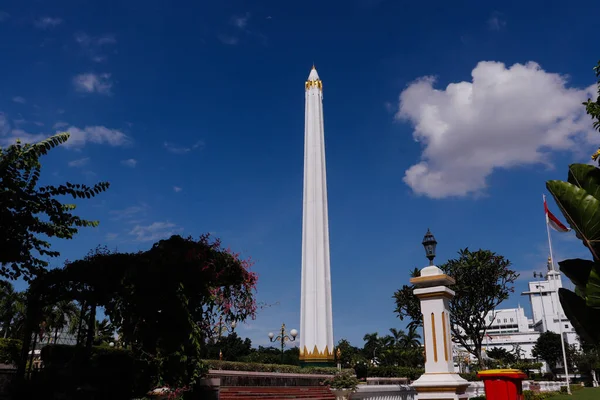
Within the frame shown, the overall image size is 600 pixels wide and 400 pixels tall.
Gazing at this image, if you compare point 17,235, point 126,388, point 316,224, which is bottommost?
point 126,388

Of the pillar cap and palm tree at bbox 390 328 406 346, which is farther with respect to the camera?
palm tree at bbox 390 328 406 346

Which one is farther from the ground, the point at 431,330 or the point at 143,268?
the point at 143,268

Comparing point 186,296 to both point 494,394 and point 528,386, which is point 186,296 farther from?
point 528,386

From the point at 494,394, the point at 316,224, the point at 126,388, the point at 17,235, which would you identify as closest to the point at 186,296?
the point at 126,388

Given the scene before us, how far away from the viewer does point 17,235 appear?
33.8ft

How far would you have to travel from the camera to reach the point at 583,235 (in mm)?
3676

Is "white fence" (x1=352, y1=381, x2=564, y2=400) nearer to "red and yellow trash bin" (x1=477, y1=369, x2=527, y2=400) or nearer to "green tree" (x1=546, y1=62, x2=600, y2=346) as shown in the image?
"red and yellow trash bin" (x1=477, y1=369, x2=527, y2=400)

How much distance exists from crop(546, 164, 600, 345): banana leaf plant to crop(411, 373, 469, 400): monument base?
110 inches

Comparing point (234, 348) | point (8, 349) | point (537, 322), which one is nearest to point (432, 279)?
point (8, 349)

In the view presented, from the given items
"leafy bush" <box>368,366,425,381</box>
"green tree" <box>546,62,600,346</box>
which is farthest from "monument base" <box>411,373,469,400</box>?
"leafy bush" <box>368,366,425,381</box>

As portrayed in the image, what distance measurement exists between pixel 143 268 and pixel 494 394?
7.32 metres

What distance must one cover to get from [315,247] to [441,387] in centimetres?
2571

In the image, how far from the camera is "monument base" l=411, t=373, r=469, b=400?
6734 mm

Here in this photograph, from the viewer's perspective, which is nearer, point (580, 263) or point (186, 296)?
point (580, 263)
